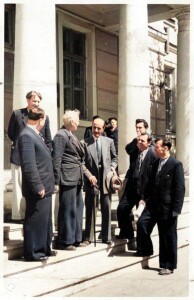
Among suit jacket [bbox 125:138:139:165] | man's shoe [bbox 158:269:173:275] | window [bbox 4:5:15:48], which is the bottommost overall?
man's shoe [bbox 158:269:173:275]

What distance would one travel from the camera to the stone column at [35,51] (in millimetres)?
5852

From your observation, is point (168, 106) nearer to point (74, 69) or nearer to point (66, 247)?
point (74, 69)

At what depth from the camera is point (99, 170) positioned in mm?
6344

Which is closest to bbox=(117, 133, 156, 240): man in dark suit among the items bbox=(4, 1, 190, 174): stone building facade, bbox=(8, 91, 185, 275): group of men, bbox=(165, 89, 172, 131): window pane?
bbox=(8, 91, 185, 275): group of men

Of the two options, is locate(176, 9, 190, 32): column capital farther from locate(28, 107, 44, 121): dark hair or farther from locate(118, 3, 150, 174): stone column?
locate(28, 107, 44, 121): dark hair

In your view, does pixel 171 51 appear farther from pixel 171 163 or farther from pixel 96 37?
pixel 171 163

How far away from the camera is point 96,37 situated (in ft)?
38.3

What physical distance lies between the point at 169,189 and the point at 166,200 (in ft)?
0.45

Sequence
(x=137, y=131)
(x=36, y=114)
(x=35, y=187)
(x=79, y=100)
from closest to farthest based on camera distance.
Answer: (x=35, y=187), (x=36, y=114), (x=137, y=131), (x=79, y=100)

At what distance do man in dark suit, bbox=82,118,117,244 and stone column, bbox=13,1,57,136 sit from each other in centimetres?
75

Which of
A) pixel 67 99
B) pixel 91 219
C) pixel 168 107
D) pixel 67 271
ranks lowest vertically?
pixel 67 271

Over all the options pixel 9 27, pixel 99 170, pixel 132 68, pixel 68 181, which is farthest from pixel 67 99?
pixel 68 181

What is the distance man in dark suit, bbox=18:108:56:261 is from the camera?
517 cm

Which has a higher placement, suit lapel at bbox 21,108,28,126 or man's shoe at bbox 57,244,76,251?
suit lapel at bbox 21,108,28,126
